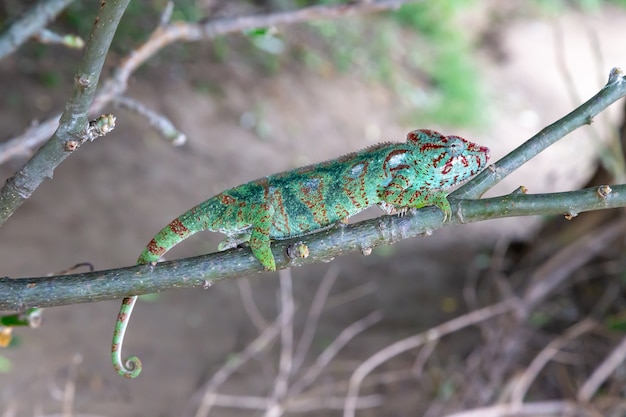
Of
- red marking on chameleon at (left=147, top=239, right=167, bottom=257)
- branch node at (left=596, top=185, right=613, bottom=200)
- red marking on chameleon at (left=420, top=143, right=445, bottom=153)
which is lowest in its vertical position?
branch node at (left=596, top=185, right=613, bottom=200)

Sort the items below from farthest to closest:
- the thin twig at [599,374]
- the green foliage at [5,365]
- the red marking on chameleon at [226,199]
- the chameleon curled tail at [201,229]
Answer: the green foliage at [5,365] < the thin twig at [599,374] < the red marking on chameleon at [226,199] < the chameleon curled tail at [201,229]

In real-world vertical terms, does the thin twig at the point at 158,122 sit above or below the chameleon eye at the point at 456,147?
above

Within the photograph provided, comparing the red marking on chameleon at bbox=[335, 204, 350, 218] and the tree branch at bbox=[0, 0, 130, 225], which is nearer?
the tree branch at bbox=[0, 0, 130, 225]

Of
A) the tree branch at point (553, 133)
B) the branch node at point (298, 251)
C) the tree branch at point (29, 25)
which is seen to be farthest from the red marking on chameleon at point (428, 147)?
the tree branch at point (29, 25)

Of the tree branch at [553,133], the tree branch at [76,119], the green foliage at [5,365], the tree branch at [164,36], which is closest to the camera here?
the tree branch at [76,119]

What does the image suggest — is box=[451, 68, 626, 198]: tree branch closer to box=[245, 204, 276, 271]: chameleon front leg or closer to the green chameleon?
the green chameleon

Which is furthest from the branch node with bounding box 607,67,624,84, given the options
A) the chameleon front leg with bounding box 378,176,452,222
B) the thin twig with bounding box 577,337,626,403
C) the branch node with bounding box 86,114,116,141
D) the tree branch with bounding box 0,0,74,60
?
the thin twig with bounding box 577,337,626,403

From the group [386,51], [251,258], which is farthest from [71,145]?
[386,51]

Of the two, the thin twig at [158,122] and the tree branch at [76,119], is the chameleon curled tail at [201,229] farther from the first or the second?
the tree branch at [76,119]
